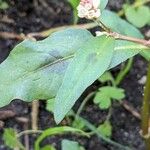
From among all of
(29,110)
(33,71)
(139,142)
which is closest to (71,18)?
(29,110)

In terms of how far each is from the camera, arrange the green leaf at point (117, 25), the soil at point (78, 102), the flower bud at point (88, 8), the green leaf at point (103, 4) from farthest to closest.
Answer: the soil at point (78, 102) → the green leaf at point (117, 25) → the green leaf at point (103, 4) → the flower bud at point (88, 8)

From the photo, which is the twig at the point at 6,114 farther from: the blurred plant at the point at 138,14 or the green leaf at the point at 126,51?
the green leaf at the point at 126,51

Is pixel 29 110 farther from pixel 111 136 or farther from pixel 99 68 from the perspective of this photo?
pixel 99 68

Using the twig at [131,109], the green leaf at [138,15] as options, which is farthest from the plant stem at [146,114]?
the green leaf at [138,15]

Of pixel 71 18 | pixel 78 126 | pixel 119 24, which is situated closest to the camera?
pixel 119 24

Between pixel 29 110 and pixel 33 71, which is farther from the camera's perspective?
pixel 29 110

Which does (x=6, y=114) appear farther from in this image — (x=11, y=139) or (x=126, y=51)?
(x=126, y=51)
